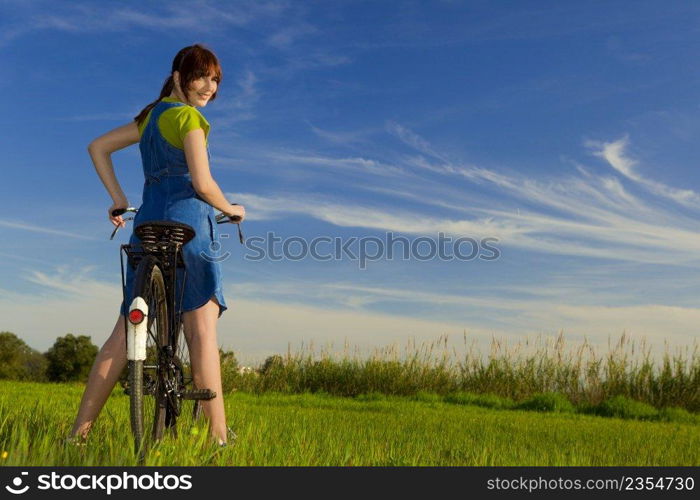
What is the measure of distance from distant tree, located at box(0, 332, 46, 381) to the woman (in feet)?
59.4

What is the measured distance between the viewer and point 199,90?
4520 millimetres

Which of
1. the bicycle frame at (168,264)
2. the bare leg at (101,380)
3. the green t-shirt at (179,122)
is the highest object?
the green t-shirt at (179,122)

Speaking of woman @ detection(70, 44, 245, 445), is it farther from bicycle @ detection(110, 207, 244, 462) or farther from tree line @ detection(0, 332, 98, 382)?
tree line @ detection(0, 332, 98, 382)

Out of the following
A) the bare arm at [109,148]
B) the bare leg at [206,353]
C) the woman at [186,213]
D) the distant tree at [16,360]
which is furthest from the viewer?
the distant tree at [16,360]

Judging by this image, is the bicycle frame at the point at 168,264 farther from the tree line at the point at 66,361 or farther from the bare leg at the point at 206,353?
the tree line at the point at 66,361

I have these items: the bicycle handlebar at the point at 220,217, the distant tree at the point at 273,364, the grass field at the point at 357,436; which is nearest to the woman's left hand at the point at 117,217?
the bicycle handlebar at the point at 220,217

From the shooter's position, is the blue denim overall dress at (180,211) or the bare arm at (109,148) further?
the bare arm at (109,148)

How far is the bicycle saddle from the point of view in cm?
420

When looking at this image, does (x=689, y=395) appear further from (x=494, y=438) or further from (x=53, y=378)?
(x=53, y=378)

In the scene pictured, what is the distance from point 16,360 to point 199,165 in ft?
67.2

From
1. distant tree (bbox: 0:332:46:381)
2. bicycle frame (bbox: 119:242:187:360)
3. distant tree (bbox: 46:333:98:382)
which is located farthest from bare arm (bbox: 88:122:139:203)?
distant tree (bbox: 0:332:46:381)

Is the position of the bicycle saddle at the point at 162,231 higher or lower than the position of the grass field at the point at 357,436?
higher

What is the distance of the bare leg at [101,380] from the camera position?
14.8 feet
